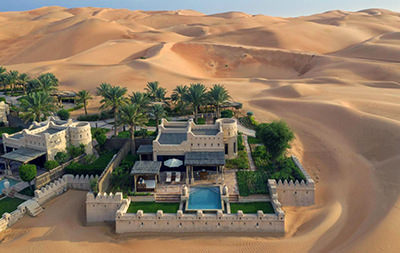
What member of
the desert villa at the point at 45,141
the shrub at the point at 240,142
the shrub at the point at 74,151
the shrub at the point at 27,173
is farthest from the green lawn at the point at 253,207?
the shrub at the point at 27,173

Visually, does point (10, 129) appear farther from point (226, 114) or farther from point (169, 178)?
point (226, 114)

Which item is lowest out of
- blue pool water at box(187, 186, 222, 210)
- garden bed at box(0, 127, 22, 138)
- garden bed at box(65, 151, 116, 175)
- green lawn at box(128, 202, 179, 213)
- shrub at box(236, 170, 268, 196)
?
green lawn at box(128, 202, 179, 213)

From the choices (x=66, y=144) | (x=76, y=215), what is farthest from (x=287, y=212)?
(x=66, y=144)

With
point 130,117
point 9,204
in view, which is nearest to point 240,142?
point 130,117

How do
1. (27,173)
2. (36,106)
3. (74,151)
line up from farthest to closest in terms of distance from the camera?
(36,106) < (74,151) < (27,173)

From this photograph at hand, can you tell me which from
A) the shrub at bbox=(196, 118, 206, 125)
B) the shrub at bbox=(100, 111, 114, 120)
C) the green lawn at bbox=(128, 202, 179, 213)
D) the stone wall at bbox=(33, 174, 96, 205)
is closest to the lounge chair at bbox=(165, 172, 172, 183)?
the green lawn at bbox=(128, 202, 179, 213)

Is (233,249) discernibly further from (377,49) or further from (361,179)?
(377,49)

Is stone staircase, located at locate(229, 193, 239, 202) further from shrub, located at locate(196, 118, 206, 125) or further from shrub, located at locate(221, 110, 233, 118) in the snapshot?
shrub, located at locate(221, 110, 233, 118)

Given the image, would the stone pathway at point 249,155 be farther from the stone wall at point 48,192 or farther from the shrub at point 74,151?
the shrub at point 74,151
